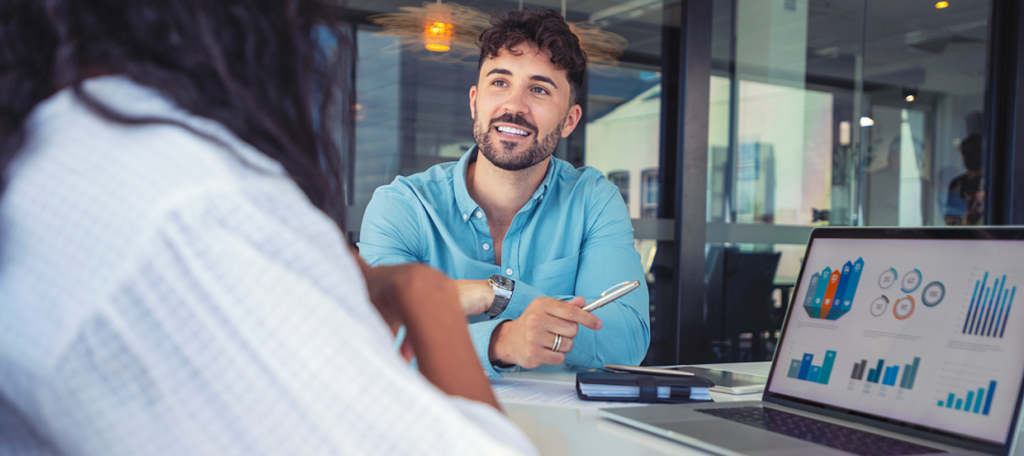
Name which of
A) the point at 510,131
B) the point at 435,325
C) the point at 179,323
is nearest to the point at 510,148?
the point at 510,131

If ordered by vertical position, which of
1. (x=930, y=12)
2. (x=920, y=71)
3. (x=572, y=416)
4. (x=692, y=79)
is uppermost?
(x=930, y=12)

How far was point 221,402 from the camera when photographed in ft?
1.23

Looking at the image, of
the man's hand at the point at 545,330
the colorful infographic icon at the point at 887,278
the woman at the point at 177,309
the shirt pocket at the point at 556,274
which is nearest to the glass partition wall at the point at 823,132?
the shirt pocket at the point at 556,274

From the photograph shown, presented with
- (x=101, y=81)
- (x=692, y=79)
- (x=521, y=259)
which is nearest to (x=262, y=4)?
(x=101, y=81)

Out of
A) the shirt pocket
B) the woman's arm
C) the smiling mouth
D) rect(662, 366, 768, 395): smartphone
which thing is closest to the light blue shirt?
the shirt pocket

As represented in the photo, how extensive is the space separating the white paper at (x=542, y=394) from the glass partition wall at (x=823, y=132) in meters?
2.29

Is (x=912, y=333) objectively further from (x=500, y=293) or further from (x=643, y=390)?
(x=500, y=293)

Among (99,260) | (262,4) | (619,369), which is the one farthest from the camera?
(619,369)

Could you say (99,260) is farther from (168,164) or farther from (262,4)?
(262,4)

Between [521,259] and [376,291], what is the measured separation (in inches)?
48.8

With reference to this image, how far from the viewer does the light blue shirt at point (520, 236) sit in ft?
5.66

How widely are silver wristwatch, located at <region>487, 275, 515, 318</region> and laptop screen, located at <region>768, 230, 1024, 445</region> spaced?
0.60m

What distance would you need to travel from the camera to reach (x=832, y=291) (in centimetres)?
104

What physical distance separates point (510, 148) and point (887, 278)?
42.3 inches
